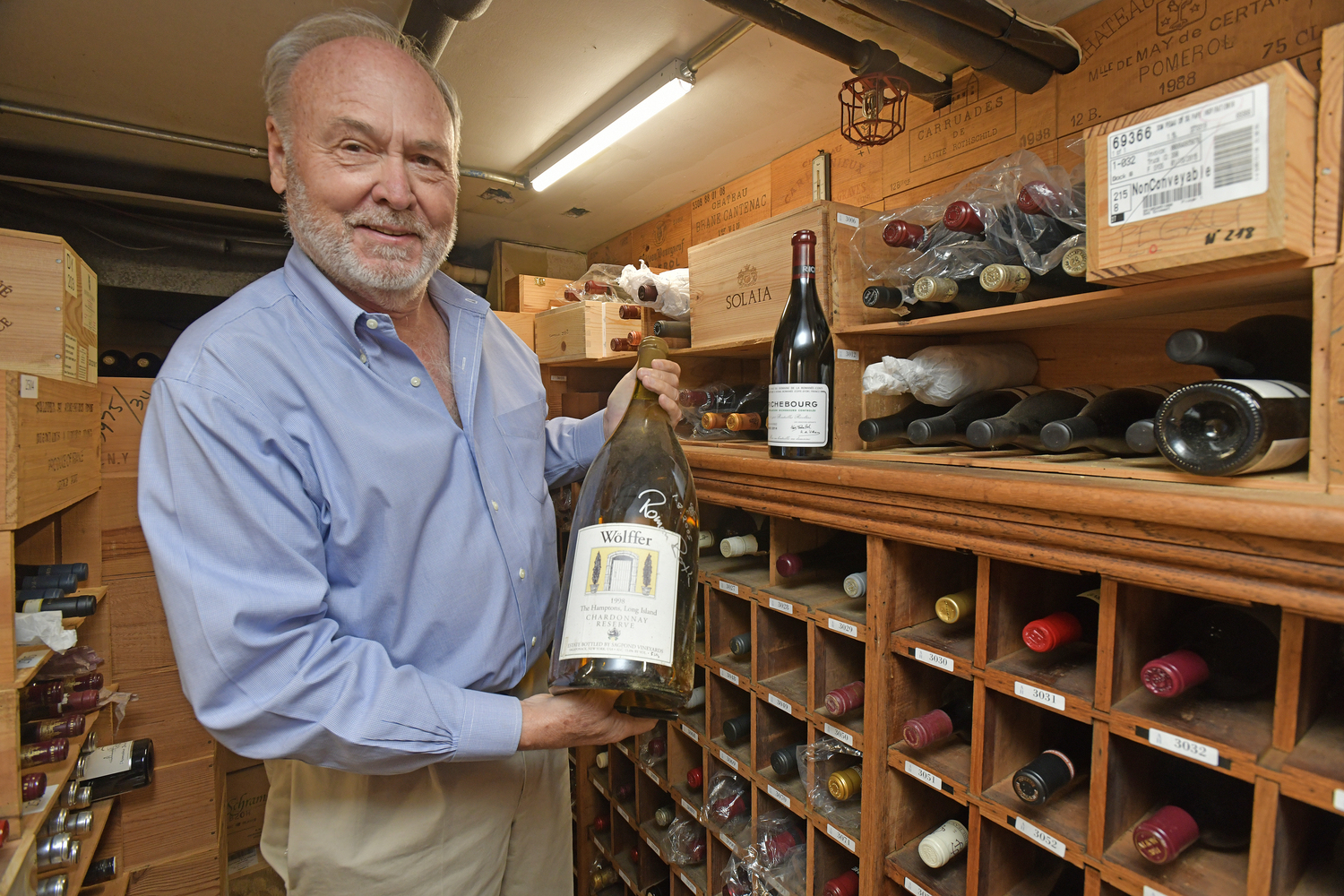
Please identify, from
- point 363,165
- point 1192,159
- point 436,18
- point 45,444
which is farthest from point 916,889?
point 436,18

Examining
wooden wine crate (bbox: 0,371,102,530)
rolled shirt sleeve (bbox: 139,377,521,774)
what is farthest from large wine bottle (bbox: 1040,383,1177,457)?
wooden wine crate (bbox: 0,371,102,530)

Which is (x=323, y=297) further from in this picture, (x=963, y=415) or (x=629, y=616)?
(x=963, y=415)

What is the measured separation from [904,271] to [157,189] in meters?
3.41

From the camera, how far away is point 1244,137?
672 mm

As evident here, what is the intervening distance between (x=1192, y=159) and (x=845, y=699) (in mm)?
931

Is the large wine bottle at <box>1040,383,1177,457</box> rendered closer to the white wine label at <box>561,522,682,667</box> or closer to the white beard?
the white wine label at <box>561,522,682,667</box>

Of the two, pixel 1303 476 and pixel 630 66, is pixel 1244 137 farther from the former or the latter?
pixel 630 66

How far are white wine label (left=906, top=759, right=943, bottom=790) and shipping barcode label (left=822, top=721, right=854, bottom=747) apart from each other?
0.10m

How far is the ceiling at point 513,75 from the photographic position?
170 centimetres

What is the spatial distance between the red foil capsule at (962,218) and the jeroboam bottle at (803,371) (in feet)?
0.79

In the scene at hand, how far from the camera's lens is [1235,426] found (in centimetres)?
74

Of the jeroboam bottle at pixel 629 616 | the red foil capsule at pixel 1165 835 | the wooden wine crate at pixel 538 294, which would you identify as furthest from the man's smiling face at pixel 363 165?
the wooden wine crate at pixel 538 294

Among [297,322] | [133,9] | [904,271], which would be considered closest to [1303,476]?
[904,271]

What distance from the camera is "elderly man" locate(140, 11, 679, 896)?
A: 2.45 feet
